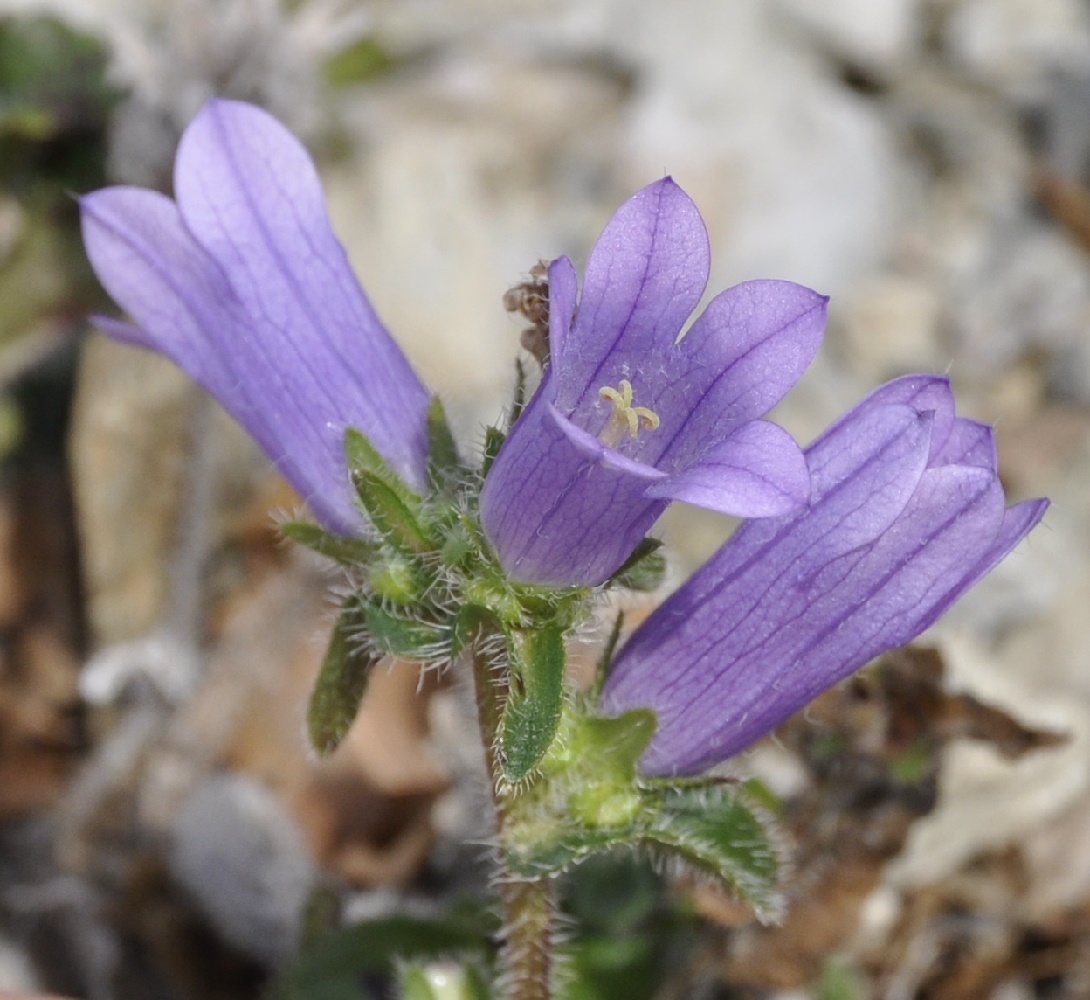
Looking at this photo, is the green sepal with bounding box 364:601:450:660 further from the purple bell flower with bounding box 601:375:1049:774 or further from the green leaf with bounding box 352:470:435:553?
the purple bell flower with bounding box 601:375:1049:774

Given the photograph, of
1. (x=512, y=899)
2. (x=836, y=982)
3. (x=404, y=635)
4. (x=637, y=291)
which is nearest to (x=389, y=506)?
(x=404, y=635)

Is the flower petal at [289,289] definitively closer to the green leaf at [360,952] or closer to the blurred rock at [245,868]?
the green leaf at [360,952]

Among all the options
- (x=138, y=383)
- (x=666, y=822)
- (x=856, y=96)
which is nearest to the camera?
(x=666, y=822)

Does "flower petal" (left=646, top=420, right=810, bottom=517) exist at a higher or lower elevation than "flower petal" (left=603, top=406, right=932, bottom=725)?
higher

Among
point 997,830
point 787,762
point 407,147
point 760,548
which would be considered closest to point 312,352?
point 760,548

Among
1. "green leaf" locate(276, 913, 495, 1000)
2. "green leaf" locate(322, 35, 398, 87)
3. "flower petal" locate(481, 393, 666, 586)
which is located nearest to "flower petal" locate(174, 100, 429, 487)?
"flower petal" locate(481, 393, 666, 586)

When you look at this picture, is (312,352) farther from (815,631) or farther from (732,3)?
(732,3)

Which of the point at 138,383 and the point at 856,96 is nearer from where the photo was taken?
the point at 138,383

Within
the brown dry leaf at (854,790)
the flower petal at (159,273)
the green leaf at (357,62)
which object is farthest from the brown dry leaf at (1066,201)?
the flower petal at (159,273)
